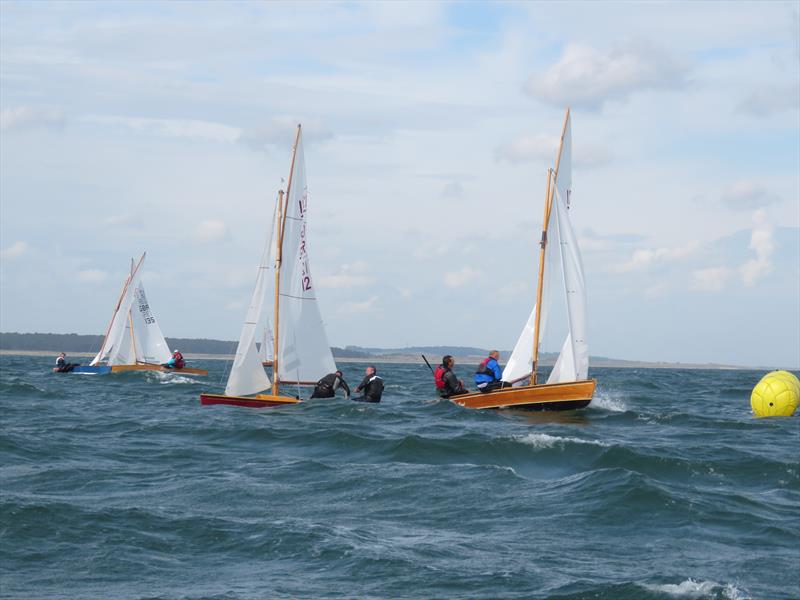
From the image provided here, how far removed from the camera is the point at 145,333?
218ft

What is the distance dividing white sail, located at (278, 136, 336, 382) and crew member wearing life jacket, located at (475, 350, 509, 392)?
5.09 m

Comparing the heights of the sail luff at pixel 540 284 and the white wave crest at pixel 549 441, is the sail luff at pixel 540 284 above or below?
above

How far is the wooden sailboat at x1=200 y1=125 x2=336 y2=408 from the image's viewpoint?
3050 centimetres

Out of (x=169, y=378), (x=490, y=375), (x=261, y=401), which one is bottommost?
(x=169, y=378)

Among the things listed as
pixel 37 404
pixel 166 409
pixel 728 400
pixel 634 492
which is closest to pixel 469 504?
pixel 634 492

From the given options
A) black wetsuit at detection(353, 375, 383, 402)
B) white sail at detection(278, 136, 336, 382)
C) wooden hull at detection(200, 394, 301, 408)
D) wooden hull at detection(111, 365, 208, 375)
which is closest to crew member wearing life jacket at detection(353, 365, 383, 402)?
black wetsuit at detection(353, 375, 383, 402)

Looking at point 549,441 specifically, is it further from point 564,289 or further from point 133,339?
point 133,339

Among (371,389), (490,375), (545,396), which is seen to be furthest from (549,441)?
(371,389)

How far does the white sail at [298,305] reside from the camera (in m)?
31.5

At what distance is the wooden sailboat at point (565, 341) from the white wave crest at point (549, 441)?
22.9 feet

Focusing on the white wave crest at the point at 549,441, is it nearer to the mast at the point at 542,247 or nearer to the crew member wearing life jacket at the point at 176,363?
the mast at the point at 542,247

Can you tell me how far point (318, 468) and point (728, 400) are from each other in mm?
28127

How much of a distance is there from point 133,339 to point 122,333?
983 millimetres

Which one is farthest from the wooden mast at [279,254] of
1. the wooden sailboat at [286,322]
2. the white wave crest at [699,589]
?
the white wave crest at [699,589]
